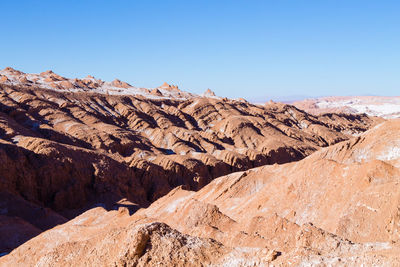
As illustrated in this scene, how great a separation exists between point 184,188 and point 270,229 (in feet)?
74.4

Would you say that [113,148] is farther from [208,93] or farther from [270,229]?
[208,93]

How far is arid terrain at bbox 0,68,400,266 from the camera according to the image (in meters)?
8.48

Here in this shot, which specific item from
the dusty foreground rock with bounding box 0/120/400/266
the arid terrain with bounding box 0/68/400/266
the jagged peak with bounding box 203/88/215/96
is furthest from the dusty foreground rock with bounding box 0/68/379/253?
the jagged peak with bounding box 203/88/215/96

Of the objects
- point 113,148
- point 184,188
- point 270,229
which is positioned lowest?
point 184,188

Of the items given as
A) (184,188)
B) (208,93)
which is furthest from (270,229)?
(208,93)

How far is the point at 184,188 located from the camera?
112ft

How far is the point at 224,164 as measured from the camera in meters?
48.6

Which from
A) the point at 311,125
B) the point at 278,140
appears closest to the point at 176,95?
the point at 311,125

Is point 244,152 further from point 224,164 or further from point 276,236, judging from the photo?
point 276,236

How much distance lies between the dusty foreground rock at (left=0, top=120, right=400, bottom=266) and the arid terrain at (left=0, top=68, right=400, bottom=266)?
0.04 metres

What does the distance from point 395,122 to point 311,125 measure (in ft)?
205

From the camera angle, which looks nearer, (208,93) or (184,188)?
(184,188)

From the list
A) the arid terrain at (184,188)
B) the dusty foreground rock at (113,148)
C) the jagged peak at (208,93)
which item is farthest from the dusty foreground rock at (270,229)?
the jagged peak at (208,93)

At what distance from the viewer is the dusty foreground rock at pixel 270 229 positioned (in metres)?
7.46
